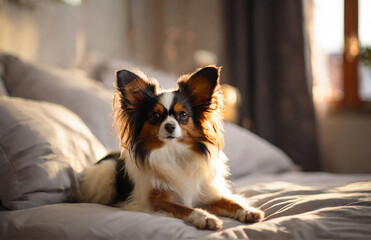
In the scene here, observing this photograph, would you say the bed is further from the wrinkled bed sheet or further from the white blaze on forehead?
the white blaze on forehead

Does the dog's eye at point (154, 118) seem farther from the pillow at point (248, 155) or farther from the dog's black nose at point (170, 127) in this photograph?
the pillow at point (248, 155)

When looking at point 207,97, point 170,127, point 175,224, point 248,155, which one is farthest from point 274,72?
point 175,224

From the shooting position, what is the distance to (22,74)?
2.28m

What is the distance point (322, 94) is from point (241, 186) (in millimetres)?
2532

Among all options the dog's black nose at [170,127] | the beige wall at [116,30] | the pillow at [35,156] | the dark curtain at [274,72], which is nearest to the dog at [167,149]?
the dog's black nose at [170,127]

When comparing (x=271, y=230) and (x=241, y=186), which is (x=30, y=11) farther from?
(x=271, y=230)

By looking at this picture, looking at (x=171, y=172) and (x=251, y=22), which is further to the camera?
(x=251, y=22)

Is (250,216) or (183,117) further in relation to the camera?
(183,117)

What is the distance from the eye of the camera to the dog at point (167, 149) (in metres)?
1.65

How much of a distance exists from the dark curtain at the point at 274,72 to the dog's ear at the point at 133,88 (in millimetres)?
3011

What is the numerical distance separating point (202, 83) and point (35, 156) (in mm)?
857

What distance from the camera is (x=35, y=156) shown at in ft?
5.12

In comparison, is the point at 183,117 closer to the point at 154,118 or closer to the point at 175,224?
the point at 154,118

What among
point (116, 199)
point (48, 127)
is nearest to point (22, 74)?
point (48, 127)
